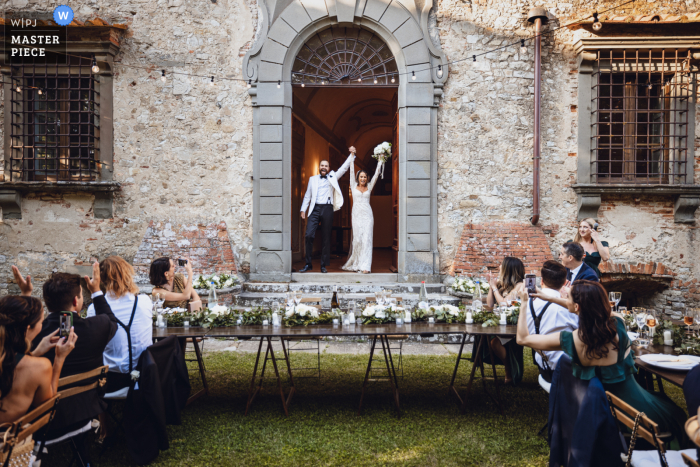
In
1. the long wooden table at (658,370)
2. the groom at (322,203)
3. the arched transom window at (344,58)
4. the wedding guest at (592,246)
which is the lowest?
the long wooden table at (658,370)

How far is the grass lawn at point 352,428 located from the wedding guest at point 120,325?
0.59 meters

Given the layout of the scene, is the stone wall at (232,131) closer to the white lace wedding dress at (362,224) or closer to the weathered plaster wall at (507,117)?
the weathered plaster wall at (507,117)

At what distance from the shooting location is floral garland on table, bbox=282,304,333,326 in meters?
4.27

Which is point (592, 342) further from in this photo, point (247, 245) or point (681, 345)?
point (247, 245)

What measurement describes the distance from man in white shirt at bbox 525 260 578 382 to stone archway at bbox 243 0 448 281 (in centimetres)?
428

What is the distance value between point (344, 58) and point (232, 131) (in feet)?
7.86

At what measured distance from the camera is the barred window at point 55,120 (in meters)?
8.11

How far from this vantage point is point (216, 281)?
7359 millimetres

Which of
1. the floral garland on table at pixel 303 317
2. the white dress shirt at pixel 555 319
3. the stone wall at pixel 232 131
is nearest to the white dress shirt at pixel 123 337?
the floral garland on table at pixel 303 317

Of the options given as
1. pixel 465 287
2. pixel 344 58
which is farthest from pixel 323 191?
pixel 465 287

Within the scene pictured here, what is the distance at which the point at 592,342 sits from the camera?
8.97 feet

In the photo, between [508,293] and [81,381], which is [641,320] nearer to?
[508,293]

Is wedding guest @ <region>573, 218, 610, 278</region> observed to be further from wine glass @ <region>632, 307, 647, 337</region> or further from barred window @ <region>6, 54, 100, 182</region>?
barred window @ <region>6, 54, 100, 182</region>

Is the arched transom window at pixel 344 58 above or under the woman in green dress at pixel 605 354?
above
